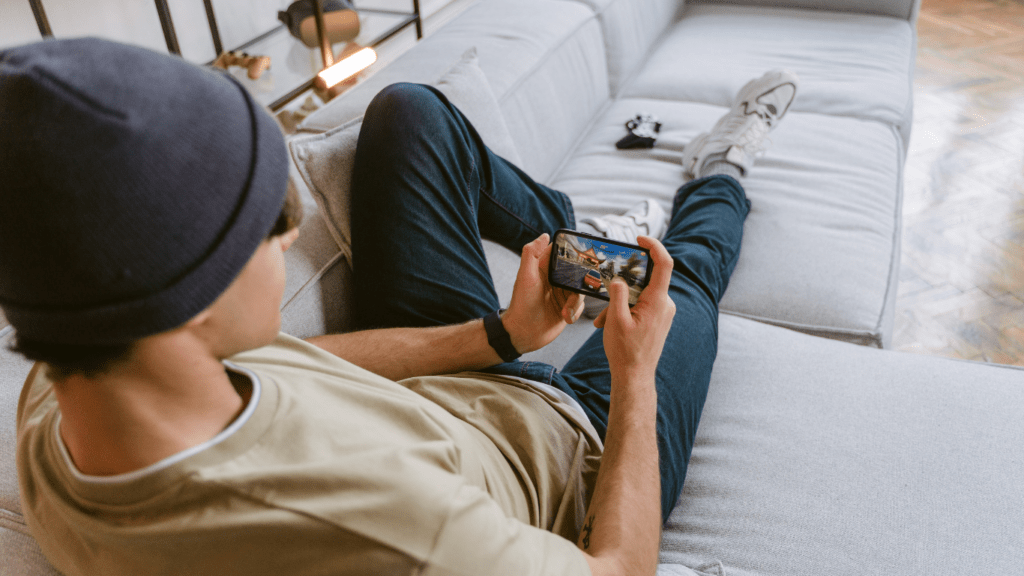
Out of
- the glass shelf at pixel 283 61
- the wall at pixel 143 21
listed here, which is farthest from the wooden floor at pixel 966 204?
the wall at pixel 143 21

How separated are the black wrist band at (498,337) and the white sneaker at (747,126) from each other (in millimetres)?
812

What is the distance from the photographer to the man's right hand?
0.82 m

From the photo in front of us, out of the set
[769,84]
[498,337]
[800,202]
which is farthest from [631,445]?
[769,84]

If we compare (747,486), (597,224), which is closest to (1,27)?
(597,224)

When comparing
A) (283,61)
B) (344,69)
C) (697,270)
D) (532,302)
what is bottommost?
(283,61)

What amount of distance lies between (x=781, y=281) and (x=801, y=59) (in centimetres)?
113

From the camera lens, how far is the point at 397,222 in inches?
38.7

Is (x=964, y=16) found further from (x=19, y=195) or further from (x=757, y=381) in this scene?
(x=19, y=195)

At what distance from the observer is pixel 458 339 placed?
95cm

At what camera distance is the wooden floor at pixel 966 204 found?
5.66 ft

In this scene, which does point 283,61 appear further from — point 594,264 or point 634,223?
point 594,264

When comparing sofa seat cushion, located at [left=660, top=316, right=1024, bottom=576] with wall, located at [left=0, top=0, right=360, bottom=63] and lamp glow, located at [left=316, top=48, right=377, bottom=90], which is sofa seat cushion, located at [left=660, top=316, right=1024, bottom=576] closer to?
lamp glow, located at [left=316, top=48, right=377, bottom=90]

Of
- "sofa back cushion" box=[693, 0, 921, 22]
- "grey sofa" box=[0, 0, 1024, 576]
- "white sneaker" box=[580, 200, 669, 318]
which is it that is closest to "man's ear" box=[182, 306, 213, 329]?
"grey sofa" box=[0, 0, 1024, 576]

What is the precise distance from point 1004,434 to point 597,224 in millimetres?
729
